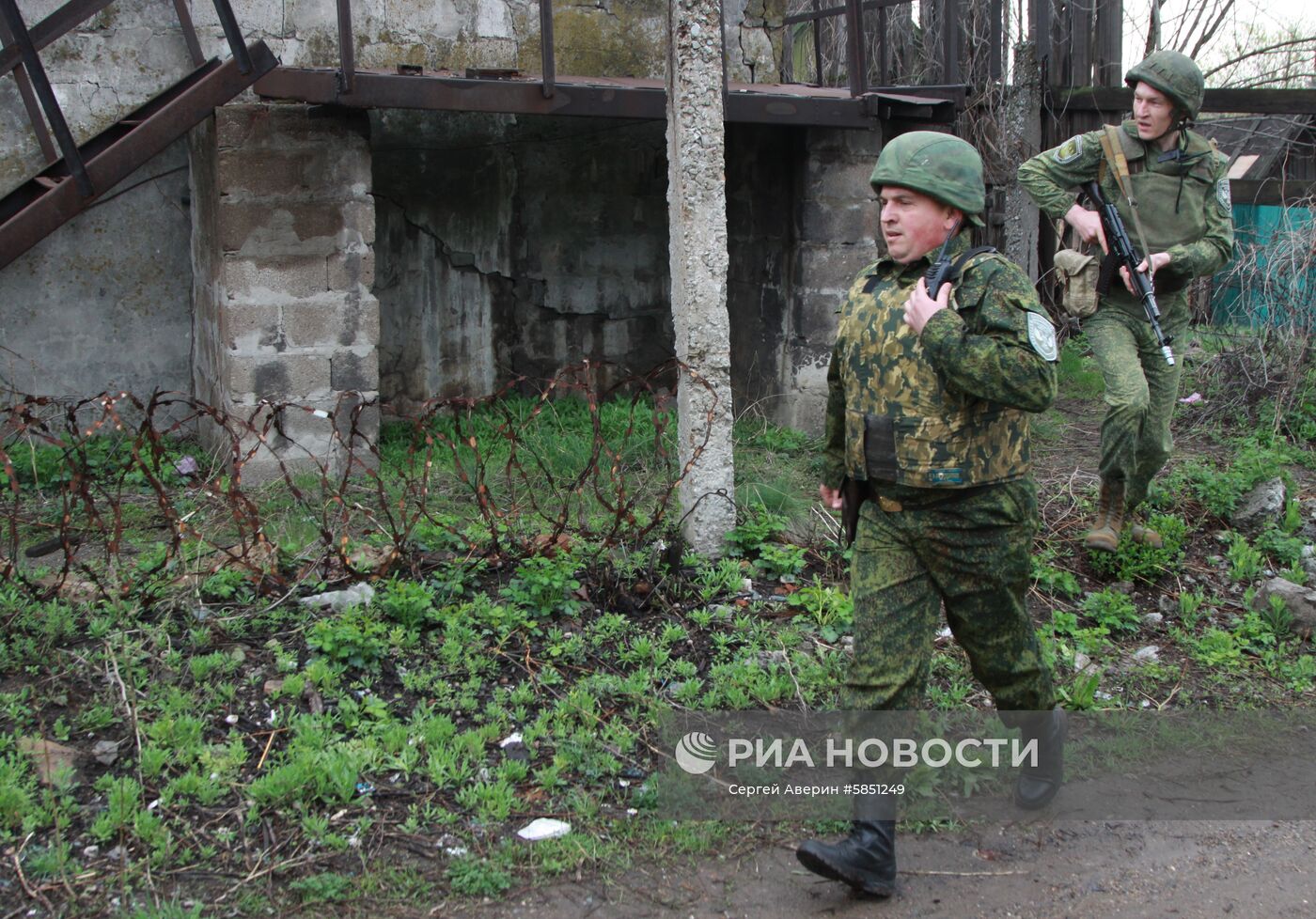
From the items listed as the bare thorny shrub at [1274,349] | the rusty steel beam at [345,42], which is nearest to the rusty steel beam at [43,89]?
the rusty steel beam at [345,42]

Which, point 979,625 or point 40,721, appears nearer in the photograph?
point 979,625

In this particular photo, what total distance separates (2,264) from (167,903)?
12.0 ft

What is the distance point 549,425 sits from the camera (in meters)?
7.46

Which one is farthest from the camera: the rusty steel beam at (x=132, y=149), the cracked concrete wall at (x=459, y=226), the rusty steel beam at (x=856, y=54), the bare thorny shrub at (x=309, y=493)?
the cracked concrete wall at (x=459, y=226)

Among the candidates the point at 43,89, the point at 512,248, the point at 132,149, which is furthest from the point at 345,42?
the point at 512,248

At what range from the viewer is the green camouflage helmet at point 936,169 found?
2.91 metres

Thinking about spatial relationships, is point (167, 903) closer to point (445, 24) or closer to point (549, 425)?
Result: point (549, 425)

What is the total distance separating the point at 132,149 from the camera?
5.59 m

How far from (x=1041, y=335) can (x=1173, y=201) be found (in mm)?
2457

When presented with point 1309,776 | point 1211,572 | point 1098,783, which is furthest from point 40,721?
point 1211,572

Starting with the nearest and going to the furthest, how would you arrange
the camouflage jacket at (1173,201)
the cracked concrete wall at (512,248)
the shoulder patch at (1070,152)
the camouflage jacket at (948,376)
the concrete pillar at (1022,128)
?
the camouflage jacket at (948,376)
the camouflage jacket at (1173,201)
the shoulder patch at (1070,152)
the cracked concrete wall at (512,248)
the concrete pillar at (1022,128)

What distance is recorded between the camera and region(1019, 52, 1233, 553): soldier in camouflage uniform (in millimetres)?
4785

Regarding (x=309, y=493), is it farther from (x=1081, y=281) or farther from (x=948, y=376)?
(x=948, y=376)

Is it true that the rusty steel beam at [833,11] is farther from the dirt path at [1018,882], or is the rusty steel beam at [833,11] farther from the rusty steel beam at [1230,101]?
the dirt path at [1018,882]
